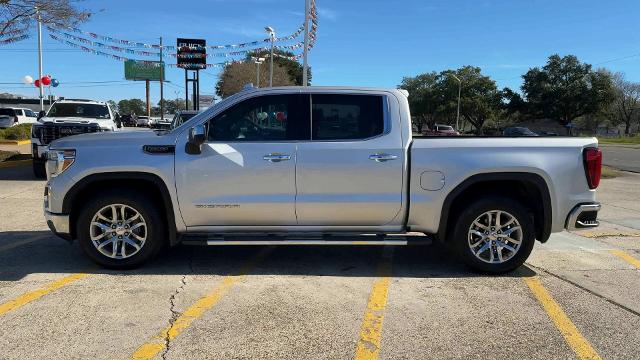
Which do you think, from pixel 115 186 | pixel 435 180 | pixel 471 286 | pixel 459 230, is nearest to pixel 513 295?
pixel 471 286

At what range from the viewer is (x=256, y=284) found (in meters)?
5.07

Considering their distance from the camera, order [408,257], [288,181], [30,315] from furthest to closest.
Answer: [408,257]
[288,181]
[30,315]

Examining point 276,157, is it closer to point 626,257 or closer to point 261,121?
point 261,121

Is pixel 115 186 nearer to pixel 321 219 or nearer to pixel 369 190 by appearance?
pixel 321 219

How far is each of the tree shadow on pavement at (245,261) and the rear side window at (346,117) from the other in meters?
1.43

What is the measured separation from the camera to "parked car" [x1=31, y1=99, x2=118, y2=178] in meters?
11.8

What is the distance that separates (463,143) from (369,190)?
3.44 ft

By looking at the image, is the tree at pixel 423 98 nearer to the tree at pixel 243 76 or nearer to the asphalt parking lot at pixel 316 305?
the tree at pixel 243 76

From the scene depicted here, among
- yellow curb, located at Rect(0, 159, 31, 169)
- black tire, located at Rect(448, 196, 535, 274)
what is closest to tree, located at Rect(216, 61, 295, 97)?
yellow curb, located at Rect(0, 159, 31, 169)

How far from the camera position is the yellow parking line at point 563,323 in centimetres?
372

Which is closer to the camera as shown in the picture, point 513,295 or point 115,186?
point 513,295

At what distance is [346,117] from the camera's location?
17.6 feet

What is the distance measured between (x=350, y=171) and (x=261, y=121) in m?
1.03

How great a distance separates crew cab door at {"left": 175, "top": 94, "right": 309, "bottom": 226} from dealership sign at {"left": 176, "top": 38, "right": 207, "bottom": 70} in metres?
24.5
